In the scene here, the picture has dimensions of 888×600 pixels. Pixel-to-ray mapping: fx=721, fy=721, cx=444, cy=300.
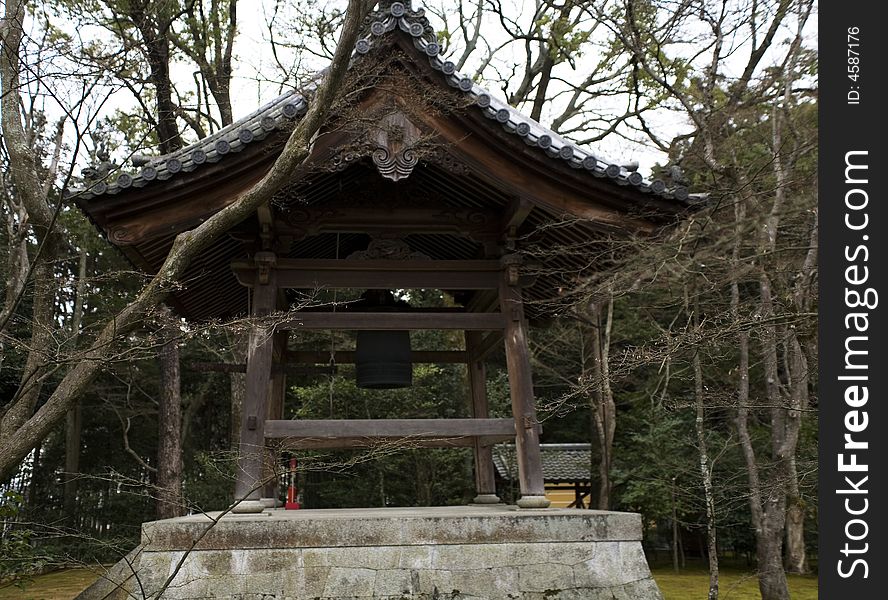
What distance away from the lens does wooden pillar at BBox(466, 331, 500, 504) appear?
23.5ft

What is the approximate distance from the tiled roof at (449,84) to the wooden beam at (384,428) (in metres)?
1.89

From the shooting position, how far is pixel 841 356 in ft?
11.1

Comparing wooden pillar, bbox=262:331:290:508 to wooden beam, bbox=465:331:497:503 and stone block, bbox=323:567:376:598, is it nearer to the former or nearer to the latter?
wooden beam, bbox=465:331:497:503

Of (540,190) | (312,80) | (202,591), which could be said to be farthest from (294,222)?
(202,591)

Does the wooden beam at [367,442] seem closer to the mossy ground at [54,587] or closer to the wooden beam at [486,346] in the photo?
the wooden beam at [486,346]

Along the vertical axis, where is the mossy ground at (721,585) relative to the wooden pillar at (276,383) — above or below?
below

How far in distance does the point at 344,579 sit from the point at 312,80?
320cm

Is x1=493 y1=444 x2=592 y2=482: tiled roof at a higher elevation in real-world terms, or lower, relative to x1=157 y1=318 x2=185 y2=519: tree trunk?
lower

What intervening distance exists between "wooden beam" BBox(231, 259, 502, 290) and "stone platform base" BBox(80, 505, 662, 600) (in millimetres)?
1794

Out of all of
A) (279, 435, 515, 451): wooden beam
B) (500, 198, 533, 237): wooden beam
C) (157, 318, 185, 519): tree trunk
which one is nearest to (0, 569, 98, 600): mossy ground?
(157, 318, 185, 519): tree trunk

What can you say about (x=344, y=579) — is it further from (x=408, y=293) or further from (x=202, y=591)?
(x=408, y=293)

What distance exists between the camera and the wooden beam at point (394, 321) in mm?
5461

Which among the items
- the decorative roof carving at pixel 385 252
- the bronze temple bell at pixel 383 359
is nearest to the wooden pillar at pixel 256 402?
the decorative roof carving at pixel 385 252

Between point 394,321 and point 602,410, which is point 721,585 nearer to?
point 602,410
